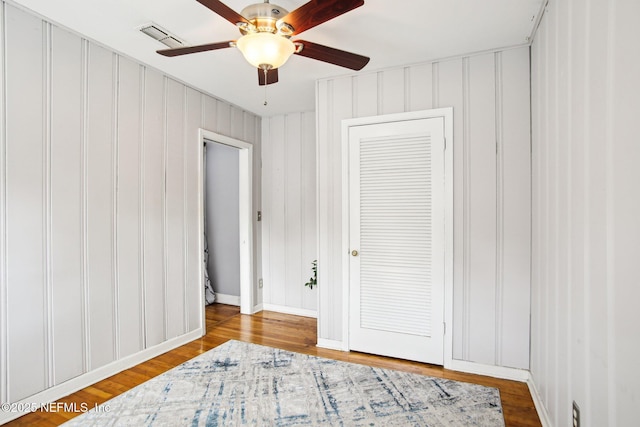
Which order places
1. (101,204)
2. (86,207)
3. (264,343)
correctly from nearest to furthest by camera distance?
(86,207) → (101,204) → (264,343)

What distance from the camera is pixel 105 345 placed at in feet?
8.68

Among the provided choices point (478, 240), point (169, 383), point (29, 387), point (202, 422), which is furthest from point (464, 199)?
point (29, 387)

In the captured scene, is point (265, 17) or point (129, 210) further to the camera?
Result: point (129, 210)

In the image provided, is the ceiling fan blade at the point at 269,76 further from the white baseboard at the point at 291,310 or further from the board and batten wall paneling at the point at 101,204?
the white baseboard at the point at 291,310

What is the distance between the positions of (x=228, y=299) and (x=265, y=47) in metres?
4.01

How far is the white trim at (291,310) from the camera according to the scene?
14.0ft

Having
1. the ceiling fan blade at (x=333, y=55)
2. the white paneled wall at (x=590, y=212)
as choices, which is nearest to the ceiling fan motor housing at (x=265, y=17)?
the ceiling fan blade at (x=333, y=55)

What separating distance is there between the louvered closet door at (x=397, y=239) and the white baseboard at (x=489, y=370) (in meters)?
0.14

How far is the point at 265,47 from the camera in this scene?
169cm

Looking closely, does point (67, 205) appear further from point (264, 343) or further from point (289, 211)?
point (289, 211)

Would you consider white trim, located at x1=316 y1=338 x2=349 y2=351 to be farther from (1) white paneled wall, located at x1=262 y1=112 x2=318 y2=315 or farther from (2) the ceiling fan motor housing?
(2) the ceiling fan motor housing

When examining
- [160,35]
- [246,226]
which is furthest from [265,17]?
[246,226]

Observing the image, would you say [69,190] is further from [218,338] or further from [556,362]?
[556,362]

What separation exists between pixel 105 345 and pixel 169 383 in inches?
25.2
